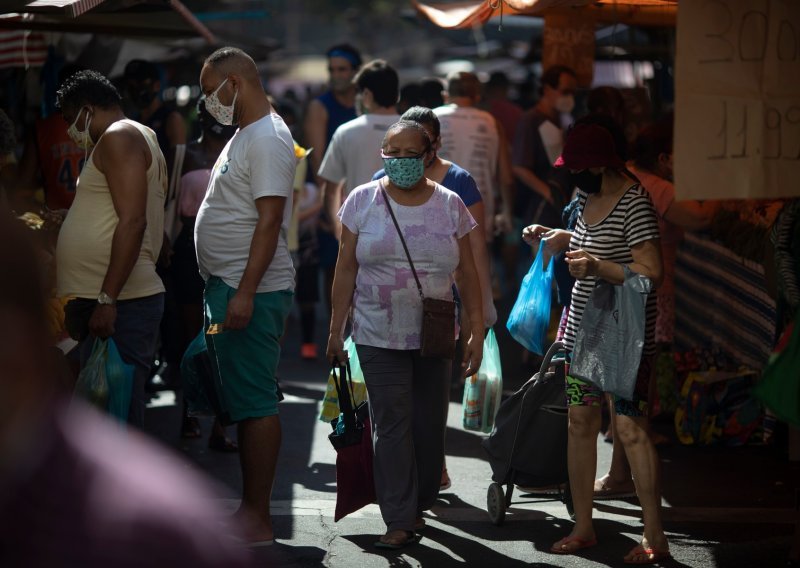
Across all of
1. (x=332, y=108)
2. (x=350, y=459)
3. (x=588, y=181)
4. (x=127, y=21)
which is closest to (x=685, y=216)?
(x=588, y=181)

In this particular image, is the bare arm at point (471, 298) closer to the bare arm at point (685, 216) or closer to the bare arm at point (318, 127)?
the bare arm at point (685, 216)

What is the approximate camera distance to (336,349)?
5.74m

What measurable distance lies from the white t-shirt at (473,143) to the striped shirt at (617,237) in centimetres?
266

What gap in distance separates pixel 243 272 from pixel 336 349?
0.56 metres

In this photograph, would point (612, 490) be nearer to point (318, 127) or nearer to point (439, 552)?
point (439, 552)

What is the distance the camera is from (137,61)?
8742 mm

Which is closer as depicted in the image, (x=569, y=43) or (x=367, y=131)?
(x=367, y=131)

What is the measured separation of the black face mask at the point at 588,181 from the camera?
554 cm

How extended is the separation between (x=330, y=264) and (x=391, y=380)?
4.46m

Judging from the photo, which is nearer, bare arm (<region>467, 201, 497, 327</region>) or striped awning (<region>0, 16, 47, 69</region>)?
bare arm (<region>467, 201, 497, 327</region>)

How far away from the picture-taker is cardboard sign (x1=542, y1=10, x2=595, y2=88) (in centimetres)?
1091

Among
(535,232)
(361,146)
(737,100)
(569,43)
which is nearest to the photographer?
(737,100)

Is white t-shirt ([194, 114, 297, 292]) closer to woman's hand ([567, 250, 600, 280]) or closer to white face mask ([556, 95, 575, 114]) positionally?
woman's hand ([567, 250, 600, 280])

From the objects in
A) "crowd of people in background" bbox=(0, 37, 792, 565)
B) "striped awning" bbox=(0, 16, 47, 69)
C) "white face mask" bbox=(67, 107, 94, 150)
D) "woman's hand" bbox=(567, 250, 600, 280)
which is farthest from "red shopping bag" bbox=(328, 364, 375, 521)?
"striped awning" bbox=(0, 16, 47, 69)
